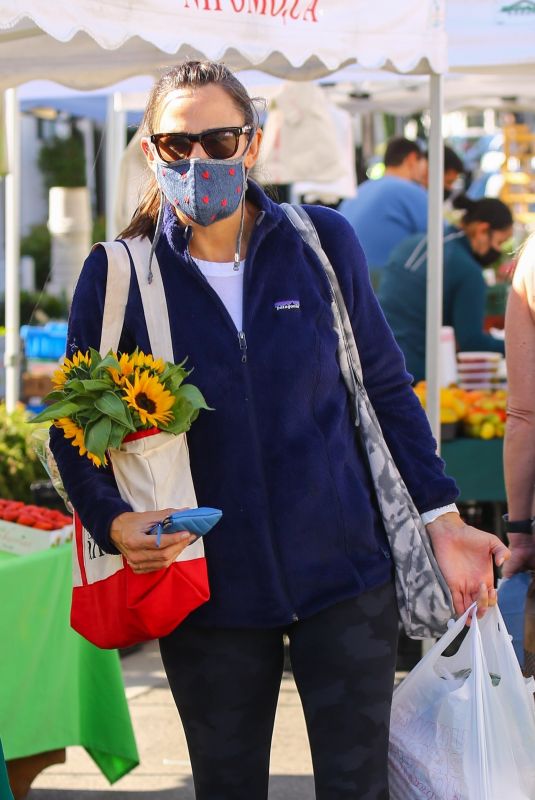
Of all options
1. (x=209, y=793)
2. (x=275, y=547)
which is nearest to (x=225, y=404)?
(x=275, y=547)

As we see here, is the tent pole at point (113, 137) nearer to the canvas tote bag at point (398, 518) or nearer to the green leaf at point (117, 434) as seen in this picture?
the canvas tote bag at point (398, 518)

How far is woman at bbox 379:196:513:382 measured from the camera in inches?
235

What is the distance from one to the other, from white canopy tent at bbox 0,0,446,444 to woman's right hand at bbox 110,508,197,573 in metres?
1.51

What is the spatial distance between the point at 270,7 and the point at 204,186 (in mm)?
1565

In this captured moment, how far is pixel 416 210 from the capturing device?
7.36 m

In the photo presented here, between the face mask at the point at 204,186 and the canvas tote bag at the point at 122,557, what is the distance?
0.37ft

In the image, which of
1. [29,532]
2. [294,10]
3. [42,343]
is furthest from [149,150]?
[42,343]

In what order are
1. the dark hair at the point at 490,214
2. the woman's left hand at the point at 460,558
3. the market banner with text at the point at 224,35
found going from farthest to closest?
the dark hair at the point at 490,214, the market banner with text at the point at 224,35, the woman's left hand at the point at 460,558

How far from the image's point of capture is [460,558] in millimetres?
2352

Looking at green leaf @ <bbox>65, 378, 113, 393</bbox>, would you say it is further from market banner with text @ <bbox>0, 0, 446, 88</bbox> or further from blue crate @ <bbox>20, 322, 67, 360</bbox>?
blue crate @ <bbox>20, 322, 67, 360</bbox>

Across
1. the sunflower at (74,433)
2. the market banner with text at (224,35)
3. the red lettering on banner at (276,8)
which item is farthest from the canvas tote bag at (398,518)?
the red lettering on banner at (276,8)

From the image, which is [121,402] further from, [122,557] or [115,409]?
[122,557]

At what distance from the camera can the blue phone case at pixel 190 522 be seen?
79.4 inches

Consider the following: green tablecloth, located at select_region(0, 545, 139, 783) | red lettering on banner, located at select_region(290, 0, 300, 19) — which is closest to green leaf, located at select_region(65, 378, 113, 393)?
green tablecloth, located at select_region(0, 545, 139, 783)
